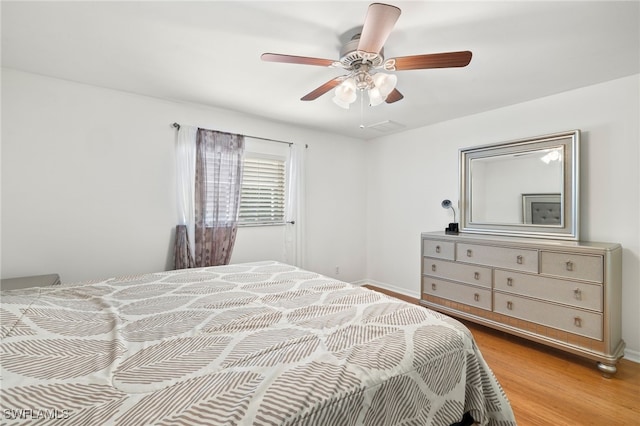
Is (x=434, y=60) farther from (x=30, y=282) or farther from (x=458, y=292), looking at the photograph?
(x=30, y=282)

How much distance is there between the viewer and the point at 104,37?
72.4 inches

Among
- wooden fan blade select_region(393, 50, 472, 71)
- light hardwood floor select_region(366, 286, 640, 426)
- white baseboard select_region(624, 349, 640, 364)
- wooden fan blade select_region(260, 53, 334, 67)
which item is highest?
wooden fan blade select_region(260, 53, 334, 67)

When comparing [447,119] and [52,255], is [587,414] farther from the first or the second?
[52,255]

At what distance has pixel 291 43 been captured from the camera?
6.21 feet

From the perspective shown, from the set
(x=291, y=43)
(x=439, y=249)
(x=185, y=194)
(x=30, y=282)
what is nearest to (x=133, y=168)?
(x=185, y=194)

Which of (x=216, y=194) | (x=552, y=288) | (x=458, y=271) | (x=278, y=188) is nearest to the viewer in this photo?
Result: (x=552, y=288)

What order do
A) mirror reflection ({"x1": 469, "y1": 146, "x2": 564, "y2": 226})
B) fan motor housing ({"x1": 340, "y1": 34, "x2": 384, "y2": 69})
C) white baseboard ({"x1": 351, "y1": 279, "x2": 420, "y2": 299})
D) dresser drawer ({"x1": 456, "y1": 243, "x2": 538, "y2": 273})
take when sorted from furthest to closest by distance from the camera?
white baseboard ({"x1": 351, "y1": 279, "x2": 420, "y2": 299}), mirror reflection ({"x1": 469, "y1": 146, "x2": 564, "y2": 226}), dresser drawer ({"x1": 456, "y1": 243, "x2": 538, "y2": 273}), fan motor housing ({"x1": 340, "y1": 34, "x2": 384, "y2": 69})

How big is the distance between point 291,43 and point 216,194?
179cm

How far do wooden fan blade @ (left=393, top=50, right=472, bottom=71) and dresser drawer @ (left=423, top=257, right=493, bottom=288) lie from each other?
202cm

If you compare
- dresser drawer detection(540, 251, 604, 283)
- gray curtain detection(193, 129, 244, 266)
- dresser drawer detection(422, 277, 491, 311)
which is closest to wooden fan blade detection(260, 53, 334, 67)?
gray curtain detection(193, 129, 244, 266)

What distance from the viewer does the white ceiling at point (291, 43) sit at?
1581mm

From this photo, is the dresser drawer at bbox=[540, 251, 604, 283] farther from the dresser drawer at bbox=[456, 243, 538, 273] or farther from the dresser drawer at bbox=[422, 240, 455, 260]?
the dresser drawer at bbox=[422, 240, 455, 260]

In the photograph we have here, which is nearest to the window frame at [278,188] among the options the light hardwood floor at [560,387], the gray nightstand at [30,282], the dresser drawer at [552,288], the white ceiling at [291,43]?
the white ceiling at [291,43]

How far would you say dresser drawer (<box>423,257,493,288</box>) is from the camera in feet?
9.16
